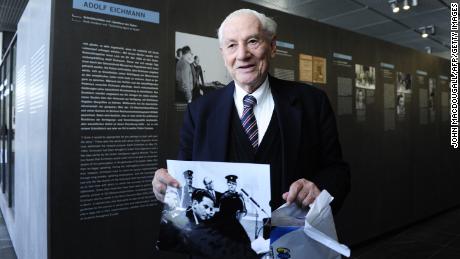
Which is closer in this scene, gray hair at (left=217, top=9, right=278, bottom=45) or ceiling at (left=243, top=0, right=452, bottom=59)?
gray hair at (left=217, top=9, right=278, bottom=45)

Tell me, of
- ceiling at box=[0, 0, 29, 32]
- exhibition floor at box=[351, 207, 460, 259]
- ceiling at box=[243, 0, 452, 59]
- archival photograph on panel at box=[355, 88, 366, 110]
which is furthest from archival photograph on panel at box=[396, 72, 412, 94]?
ceiling at box=[0, 0, 29, 32]

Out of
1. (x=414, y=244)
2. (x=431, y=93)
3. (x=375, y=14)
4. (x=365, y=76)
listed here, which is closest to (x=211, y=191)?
(x=365, y=76)

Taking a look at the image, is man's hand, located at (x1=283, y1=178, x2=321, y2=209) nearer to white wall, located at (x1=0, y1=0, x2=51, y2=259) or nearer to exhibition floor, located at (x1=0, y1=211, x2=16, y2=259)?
white wall, located at (x1=0, y1=0, x2=51, y2=259)

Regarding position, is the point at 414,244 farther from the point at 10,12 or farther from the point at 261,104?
the point at 10,12

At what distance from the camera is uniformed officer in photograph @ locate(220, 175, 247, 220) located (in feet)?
3.46

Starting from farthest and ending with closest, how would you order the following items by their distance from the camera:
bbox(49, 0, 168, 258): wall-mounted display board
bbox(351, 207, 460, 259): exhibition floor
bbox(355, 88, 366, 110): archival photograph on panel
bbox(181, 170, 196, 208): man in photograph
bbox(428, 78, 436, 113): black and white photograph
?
bbox(428, 78, 436, 113): black and white photograph < bbox(355, 88, 366, 110): archival photograph on panel < bbox(351, 207, 460, 259): exhibition floor < bbox(49, 0, 168, 258): wall-mounted display board < bbox(181, 170, 196, 208): man in photograph

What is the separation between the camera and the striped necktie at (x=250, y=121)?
127 cm

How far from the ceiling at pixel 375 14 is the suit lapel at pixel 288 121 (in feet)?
15.5

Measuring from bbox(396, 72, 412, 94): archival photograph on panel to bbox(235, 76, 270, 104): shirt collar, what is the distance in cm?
448

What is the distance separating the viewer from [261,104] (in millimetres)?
1356

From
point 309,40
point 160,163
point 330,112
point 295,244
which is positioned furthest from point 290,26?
point 295,244

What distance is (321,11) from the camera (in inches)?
245

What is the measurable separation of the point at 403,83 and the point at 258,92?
4709 millimetres

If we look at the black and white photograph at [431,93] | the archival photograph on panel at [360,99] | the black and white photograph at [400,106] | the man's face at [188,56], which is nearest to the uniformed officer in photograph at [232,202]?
the man's face at [188,56]
